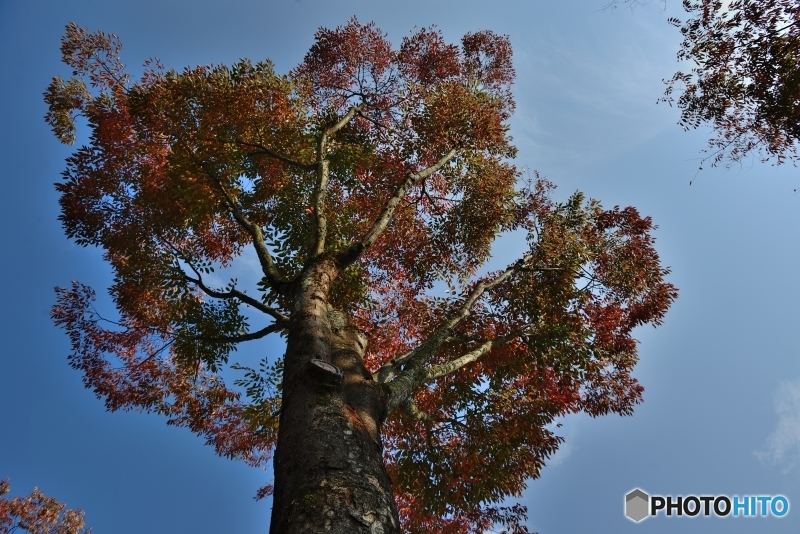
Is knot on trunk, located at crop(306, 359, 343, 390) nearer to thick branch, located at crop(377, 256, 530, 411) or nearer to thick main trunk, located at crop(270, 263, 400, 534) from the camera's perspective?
thick main trunk, located at crop(270, 263, 400, 534)

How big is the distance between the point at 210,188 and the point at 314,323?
404 cm

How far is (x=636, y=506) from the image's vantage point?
10742 millimetres

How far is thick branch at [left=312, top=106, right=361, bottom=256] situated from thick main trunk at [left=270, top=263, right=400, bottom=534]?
209cm

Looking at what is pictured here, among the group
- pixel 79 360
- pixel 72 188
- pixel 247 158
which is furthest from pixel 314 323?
Answer: pixel 79 360

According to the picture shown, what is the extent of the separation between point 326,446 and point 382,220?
5.12 metres

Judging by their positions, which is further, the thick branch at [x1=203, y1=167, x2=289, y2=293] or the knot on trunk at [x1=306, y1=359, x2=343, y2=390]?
the thick branch at [x1=203, y1=167, x2=289, y2=293]

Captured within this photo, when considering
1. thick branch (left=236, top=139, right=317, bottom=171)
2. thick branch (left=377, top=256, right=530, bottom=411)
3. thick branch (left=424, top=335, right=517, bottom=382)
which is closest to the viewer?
thick branch (left=377, top=256, right=530, bottom=411)

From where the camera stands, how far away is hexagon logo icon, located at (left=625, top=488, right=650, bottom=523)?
1061cm

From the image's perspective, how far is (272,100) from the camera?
1038cm

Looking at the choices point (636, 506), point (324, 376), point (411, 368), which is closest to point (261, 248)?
point (411, 368)

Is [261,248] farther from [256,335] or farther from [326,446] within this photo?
[326,446]

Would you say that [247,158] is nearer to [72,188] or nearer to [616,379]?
[72,188]

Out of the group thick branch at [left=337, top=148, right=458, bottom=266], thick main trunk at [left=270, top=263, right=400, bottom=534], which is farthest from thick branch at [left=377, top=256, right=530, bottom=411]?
thick branch at [left=337, top=148, right=458, bottom=266]

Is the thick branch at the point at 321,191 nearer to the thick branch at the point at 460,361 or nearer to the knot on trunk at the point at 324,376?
the thick branch at the point at 460,361
